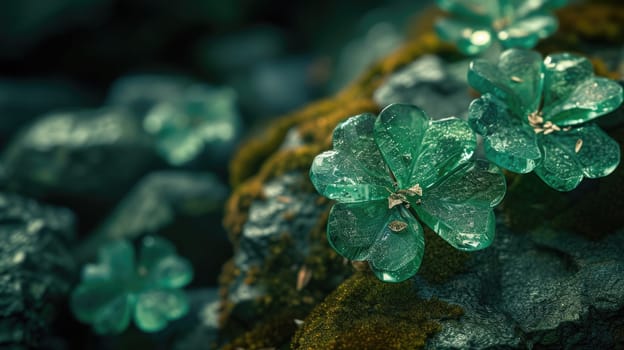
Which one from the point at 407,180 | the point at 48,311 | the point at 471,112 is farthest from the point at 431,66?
the point at 48,311

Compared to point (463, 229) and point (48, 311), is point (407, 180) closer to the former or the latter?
point (463, 229)

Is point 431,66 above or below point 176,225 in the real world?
above

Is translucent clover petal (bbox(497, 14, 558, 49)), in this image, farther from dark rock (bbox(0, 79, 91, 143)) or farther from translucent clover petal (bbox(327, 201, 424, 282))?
dark rock (bbox(0, 79, 91, 143))

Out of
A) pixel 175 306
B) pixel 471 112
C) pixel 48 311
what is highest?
pixel 471 112

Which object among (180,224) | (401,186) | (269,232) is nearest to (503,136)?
(401,186)

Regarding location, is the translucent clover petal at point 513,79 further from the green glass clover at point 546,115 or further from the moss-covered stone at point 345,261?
the moss-covered stone at point 345,261

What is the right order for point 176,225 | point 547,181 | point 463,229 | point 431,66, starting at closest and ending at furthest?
point 463,229, point 547,181, point 431,66, point 176,225
